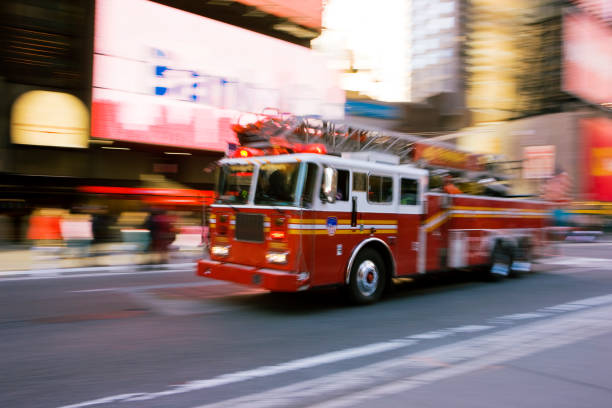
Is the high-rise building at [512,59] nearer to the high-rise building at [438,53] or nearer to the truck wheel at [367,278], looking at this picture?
the high-rise building at [438,53]

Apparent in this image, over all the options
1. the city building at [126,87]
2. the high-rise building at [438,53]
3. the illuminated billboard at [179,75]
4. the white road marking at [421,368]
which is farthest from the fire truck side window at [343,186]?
the high-rise building at [438,53]

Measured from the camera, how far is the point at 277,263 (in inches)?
270

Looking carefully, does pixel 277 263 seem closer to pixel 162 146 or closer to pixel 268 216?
pixel 268 216

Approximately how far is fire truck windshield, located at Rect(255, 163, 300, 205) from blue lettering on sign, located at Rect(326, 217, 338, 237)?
646mm

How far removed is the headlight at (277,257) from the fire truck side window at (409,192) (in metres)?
2.52

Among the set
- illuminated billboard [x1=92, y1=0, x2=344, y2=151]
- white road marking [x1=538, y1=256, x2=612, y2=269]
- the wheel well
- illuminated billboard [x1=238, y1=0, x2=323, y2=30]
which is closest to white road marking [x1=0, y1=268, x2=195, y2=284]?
the wheel well

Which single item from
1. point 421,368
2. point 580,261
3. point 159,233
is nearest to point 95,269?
point 159,233

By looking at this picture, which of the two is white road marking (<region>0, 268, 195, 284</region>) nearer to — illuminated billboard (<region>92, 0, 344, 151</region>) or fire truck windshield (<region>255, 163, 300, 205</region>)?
fire truck windshield (<region>255, 163, 300, 205</region>)

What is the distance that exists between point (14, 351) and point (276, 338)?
285 cm

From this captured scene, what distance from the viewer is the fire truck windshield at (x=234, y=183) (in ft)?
24.6

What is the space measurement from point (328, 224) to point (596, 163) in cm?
3678

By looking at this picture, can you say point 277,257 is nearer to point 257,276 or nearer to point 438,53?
point 257,276

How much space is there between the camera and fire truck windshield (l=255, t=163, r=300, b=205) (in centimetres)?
689

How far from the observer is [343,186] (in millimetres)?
7262
